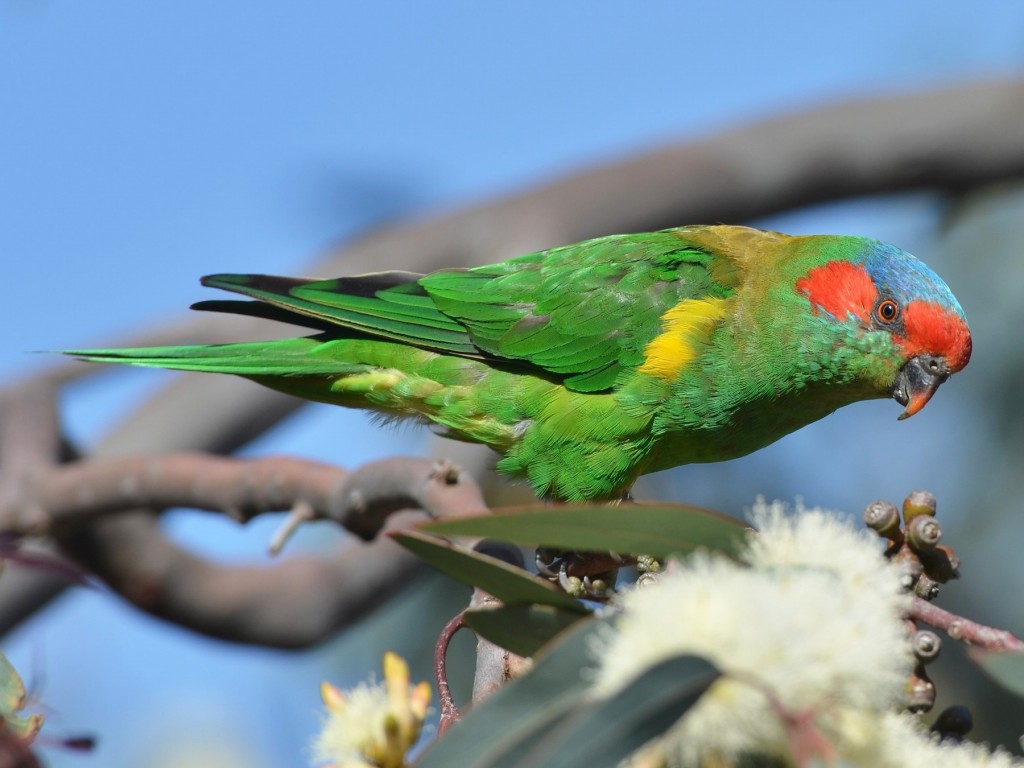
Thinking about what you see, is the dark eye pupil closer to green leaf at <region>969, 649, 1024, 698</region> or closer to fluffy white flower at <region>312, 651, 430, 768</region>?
green leaf at <region>969, 649, 1024, 698</region>

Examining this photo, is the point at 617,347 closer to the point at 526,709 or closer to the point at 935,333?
the point at 935,333

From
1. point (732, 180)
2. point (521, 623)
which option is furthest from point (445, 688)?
point (732, 180)

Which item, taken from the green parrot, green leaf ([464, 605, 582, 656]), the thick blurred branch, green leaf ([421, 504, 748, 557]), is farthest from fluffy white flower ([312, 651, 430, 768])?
the thick blurred branch

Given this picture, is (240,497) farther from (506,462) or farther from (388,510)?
(506,462)

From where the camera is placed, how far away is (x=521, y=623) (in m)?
1.27

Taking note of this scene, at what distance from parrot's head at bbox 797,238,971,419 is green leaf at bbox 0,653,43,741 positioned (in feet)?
7.33

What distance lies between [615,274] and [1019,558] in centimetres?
344

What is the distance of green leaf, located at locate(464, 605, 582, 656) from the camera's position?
1258 mm

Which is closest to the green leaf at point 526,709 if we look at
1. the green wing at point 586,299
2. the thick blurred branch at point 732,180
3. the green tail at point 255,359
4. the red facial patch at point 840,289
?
the green wing at point 586,299

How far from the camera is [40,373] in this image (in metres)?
4.88

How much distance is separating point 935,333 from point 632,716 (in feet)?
7.22

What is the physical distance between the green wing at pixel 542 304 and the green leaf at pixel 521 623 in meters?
1.82

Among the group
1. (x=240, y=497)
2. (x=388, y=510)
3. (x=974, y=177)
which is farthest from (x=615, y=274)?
(x=974, y=177)

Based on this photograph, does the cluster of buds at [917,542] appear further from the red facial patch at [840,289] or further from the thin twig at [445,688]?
the red facial patch at [840,289]
